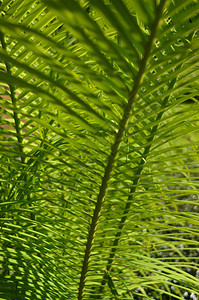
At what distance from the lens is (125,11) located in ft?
1.07

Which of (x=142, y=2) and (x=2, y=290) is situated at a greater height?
(x=142, y=2)

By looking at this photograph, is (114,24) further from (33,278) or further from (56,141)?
(33,278)

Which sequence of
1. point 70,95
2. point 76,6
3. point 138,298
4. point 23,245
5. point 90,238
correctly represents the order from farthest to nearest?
point 138,298
point 23,245
point 90,238
point 70,95
point 76,6

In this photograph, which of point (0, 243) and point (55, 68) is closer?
point (55, 68)

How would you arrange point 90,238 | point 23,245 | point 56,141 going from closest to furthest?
point 90,238, point 23,245, point 56,141

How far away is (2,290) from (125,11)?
33.8 inches

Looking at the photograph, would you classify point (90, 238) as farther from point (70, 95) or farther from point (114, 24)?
point (114, 24)

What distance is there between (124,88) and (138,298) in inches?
85.2

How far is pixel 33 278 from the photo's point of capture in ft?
2.84

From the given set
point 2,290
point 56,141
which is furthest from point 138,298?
point 56,141

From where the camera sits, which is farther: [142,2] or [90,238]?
[90,238]

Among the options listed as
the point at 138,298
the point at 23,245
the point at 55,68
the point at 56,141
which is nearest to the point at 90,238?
the point at 23,245

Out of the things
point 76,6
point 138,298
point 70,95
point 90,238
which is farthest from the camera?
point 138,298

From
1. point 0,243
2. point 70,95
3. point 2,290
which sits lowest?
point 2,290
